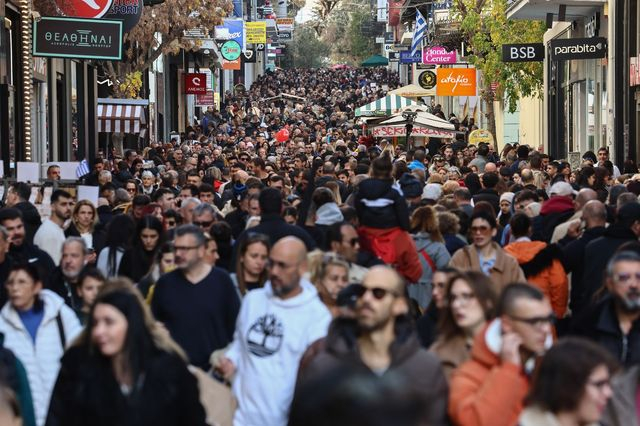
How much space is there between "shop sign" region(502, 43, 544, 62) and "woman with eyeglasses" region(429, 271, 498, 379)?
26.4m

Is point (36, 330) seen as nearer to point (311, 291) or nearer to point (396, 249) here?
point (311, 291)

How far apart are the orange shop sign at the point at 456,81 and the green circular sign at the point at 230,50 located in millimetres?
30240

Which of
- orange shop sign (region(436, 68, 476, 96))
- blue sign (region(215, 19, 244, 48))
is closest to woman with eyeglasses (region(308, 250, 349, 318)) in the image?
orange shop sign (region(436, 68, 476, 96))

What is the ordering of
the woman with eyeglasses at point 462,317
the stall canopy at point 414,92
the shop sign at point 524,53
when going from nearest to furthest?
the woman with eyeglasses at point 462,317, the shop sign at point 524,53, the stall canopy at point 414,92

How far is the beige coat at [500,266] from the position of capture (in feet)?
31.2

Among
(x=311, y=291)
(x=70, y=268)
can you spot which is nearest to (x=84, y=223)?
(x=70, y=268)

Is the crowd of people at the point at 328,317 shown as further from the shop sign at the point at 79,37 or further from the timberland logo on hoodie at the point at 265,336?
the shop sign at the point at 79,37

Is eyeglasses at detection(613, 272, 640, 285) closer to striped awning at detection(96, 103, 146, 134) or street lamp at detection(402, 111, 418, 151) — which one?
street lamp at detection(402, 111, 418, 151)

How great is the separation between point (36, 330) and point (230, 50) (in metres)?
64.6

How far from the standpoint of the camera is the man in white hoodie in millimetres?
7109

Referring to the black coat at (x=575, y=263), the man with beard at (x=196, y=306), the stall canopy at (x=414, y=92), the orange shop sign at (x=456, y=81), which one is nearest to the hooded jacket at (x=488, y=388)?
the man with beard at (x=196, y=306)

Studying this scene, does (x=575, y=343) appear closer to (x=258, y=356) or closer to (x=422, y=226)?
(x=258, y=356)

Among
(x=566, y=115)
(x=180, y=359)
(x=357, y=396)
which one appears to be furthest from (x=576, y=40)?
(x=357, y=396)

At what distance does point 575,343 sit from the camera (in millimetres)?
5023
